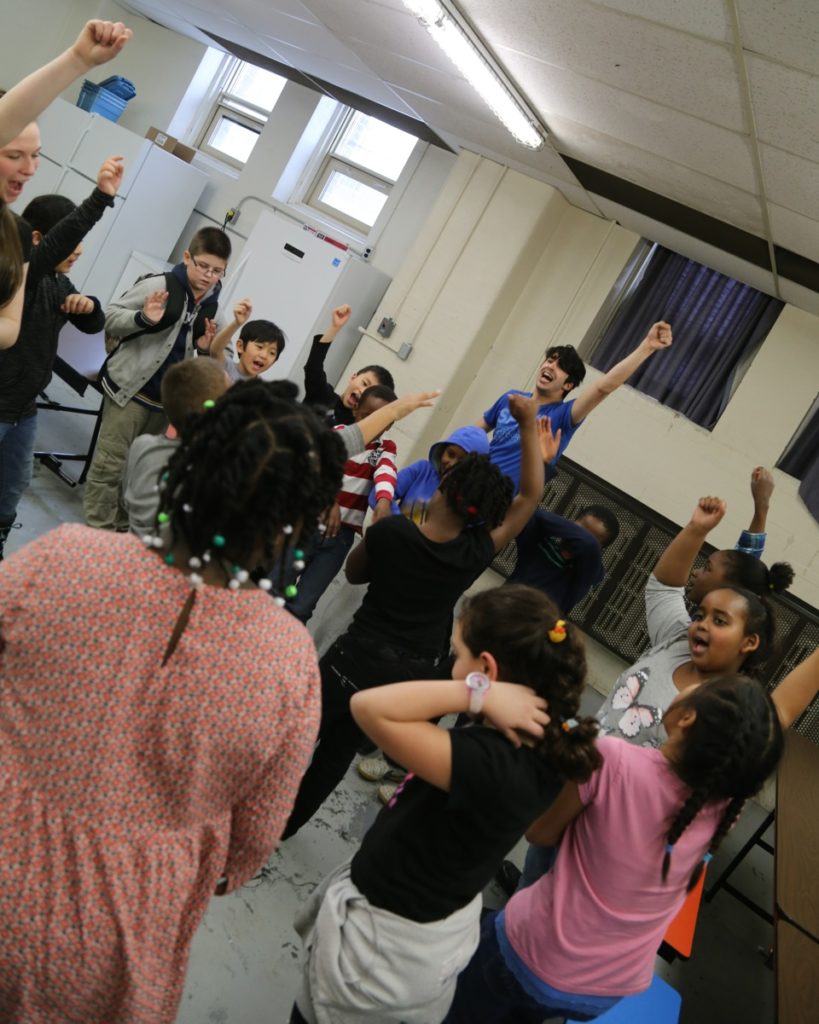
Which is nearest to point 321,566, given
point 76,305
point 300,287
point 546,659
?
point 76,305

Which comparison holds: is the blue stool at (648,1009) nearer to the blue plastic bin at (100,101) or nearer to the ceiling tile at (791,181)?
the ceiling tile at (791,181)

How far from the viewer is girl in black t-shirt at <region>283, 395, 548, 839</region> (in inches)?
84.6

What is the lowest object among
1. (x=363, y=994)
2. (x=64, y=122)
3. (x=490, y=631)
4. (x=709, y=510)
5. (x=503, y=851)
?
(x=363, y=994)

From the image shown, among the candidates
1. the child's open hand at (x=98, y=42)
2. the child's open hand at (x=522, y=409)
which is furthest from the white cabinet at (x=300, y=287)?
the child's open hand at (x=98, y=42)

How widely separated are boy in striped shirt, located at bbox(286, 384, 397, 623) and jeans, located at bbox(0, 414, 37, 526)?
108 cm

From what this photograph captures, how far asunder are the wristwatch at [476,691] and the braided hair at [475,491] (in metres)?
0.94

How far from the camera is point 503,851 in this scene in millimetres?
1349

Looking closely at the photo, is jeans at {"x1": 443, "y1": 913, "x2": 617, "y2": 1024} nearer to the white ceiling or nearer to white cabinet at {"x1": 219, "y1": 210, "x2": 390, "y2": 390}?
the white ceiling

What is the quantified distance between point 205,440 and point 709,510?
1891 mm

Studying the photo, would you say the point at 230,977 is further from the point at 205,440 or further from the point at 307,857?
the point at 205,440

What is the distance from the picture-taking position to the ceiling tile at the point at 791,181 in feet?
8.84

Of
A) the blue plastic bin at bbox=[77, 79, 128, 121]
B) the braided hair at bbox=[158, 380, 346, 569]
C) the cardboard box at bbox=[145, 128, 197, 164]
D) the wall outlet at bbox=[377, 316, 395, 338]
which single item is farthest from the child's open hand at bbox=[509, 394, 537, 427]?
the blue plastic bin at bbox=[77, 79, 128, 121]

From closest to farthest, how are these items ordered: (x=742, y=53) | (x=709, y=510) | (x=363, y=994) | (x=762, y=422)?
(x=363, y=994), (x=742, y=53), (x=709, y=510), (x=762, y=422)

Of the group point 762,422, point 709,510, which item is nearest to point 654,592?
point 709,510
